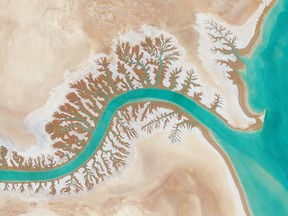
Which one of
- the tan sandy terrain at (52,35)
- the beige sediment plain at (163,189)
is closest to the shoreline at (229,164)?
the beige sediment plain at (163,189)

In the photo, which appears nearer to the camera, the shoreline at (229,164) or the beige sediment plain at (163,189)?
the beige sediment plain at (163,189)

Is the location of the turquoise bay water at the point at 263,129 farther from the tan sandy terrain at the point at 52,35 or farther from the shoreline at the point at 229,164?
the tan sandy terrain at the point at 52,35

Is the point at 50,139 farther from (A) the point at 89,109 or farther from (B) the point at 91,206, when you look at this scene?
(B) the point at 91,206

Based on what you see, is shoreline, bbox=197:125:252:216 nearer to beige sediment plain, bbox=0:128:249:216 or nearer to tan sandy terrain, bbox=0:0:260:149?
beige sediment plain, bbox=0:128:249:216

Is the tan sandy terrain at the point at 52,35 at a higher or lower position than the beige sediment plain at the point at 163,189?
higher

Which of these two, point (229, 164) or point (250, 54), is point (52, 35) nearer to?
point (250, 54)

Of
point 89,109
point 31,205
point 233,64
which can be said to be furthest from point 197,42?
point 31,205
